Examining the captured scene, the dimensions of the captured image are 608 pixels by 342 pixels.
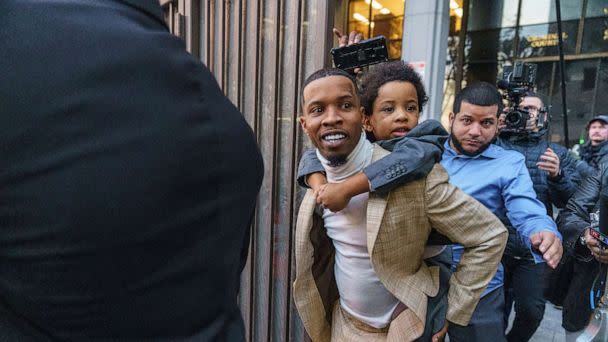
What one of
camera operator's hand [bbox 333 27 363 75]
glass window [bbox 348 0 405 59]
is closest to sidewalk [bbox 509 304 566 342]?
camera operator's hand [bbox 333 27 363 75]

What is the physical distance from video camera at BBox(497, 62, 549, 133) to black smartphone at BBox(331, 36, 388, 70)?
1751mm

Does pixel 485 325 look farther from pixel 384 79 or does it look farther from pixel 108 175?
pixel 108 175

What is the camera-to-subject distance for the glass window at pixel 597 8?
8414 mm

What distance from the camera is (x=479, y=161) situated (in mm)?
2271

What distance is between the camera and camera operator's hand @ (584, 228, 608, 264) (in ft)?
5.98

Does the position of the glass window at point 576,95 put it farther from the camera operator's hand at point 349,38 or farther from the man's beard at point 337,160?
the man's beard at point 337,160

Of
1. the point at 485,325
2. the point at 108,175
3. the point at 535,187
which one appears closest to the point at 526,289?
the point at 535,187

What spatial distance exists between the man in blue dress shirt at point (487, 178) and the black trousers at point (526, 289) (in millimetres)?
571

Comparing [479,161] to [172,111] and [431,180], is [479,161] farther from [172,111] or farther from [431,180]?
[172,111]

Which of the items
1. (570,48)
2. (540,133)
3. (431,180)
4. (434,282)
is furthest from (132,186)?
(570,48)

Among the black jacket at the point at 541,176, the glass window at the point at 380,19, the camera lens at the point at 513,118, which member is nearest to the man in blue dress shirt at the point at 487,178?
the black jacket at the point at 541,176

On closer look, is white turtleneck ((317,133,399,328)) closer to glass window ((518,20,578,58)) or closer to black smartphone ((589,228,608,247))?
black smartphone ((589,228,608,247))

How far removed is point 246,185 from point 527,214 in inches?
64.8

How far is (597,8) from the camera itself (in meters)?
8.48
